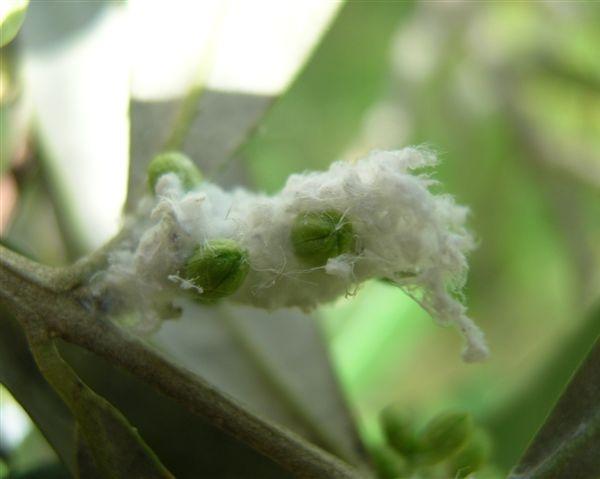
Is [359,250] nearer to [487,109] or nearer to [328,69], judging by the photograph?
[328,69]

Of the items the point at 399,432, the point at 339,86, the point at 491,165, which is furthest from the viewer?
the point at 491,165

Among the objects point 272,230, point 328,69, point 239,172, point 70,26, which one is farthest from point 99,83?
point 328,69

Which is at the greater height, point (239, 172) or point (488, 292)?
point (239, 172)

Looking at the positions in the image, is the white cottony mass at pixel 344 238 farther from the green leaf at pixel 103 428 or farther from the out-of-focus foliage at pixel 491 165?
the out-of-focus foliage at pixel 491 165

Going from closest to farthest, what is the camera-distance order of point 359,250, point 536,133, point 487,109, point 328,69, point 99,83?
point 359,250 < point 99,83 < point 328,69 < point 536,133 < point 487,109

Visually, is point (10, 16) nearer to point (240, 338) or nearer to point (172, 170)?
point (172, 170)

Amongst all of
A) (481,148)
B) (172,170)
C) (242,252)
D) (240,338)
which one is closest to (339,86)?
(481,148)
